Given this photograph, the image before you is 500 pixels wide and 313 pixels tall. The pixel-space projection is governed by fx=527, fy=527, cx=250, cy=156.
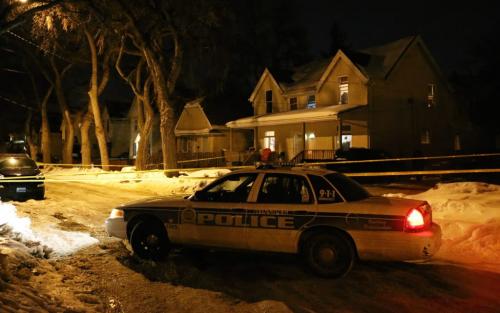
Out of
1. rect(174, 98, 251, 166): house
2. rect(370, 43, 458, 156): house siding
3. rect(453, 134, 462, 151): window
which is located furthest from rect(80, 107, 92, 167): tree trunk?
rect(453, 134, 462, 151): window

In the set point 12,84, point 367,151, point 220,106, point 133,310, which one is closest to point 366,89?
point 367,151

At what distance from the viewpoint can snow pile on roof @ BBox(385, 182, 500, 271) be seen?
840cm

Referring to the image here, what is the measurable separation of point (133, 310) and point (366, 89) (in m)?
24.6

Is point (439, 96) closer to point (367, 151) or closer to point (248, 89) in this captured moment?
point (367, 151)

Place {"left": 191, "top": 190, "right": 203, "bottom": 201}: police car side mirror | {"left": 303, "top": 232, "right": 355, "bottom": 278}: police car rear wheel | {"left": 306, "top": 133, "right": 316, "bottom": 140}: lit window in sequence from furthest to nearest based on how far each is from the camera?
{"left": 306, "top": 133, "right": 316, "bottom": 140}: lit window
{"left": 191, "top": 190, "right": 203, "bottom": 201}: police car side mirror
{"left": 303, "top": 232, "right": 355, "bottom": 278}: police car rear wheel

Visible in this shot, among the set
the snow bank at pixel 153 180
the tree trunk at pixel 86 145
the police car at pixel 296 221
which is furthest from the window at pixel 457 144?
the police car at pixel 296 221

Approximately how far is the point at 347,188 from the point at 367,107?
21.5m

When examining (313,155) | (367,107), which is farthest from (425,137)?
(313,155)

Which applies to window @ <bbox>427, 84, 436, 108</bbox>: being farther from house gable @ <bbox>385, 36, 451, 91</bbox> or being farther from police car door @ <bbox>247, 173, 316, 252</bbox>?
police car door @ <bbox>247, 173, 316, 252</bbox>

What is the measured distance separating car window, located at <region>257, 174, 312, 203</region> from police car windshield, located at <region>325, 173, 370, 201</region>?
1.28 feet

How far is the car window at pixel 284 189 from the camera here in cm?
747

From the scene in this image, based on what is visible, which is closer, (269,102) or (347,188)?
(347,188)

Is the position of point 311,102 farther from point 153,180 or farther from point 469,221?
point 469,221

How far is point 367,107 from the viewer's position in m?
28.3
